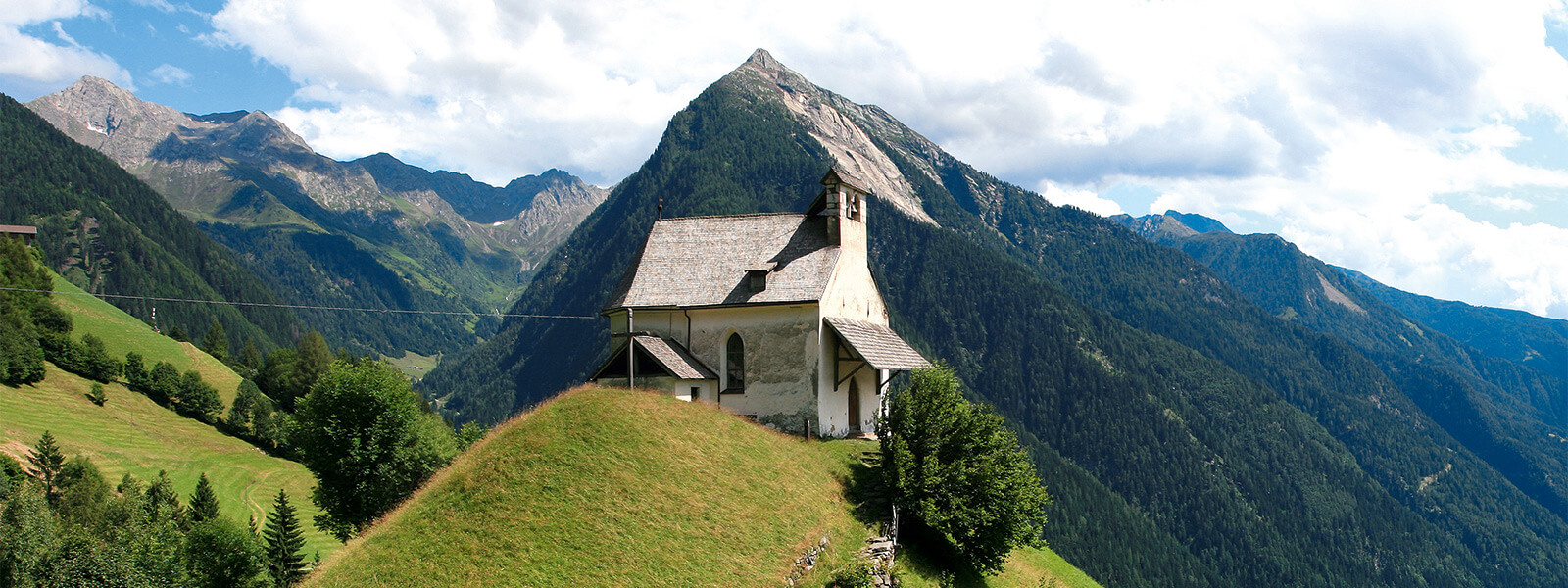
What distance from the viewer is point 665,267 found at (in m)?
51.8

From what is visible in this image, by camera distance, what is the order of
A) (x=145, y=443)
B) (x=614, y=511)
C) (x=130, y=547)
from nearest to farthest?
(x=614, y=511) < (x=130, y=547) < (x=145, y=443)

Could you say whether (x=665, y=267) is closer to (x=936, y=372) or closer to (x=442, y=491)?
(x=936, y=372)

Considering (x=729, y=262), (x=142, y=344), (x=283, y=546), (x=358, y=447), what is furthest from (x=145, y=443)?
(x=729, y=262)

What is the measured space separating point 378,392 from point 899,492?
27844 mm

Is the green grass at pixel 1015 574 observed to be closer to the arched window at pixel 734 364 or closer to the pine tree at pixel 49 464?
the arched window at pixel 734 364

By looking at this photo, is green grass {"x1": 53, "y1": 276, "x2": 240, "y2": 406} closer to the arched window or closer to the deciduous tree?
the deciduous tree

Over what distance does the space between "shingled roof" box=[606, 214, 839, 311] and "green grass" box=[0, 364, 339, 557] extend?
5643 cm

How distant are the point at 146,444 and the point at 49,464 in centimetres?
2792

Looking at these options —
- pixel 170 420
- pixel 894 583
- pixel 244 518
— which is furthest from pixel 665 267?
pixel 170 420

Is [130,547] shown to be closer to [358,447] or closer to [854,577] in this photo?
[358,447]

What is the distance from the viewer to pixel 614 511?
30578 millimetres

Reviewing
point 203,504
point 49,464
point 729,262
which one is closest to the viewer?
point 729,262

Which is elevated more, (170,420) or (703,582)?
(703,582)

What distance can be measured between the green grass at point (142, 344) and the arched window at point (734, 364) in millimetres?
128401
